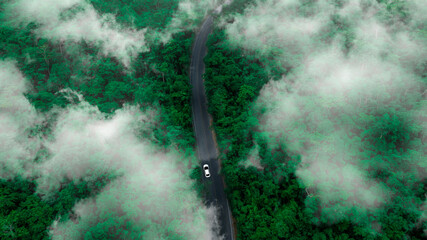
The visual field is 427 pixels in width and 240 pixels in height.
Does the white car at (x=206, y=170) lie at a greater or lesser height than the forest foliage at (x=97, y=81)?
lesser

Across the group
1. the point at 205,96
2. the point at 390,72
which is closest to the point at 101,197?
the point at 205,96

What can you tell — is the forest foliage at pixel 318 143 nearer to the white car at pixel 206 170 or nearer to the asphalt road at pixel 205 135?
the asphalt road at pixel 205 135

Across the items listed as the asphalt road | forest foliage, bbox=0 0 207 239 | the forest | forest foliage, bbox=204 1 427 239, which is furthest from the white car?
forest foliage, bbox=204 1 427 239

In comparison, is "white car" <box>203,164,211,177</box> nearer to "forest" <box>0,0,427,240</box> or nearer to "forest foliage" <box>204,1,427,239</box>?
"forest" <box>0,0,427,240</box>

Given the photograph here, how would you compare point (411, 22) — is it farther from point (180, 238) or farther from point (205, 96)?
point (180, 238)

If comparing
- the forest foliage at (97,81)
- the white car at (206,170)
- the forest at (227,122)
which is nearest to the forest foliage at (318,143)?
the forest at (227,122)
